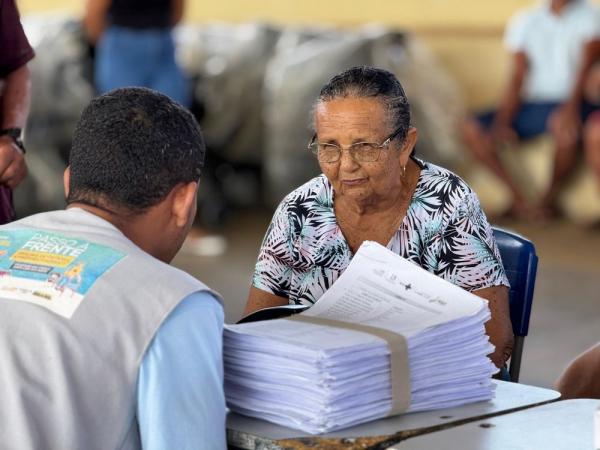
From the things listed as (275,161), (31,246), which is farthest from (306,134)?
(31,246)

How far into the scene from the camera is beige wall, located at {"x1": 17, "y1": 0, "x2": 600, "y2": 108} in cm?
897

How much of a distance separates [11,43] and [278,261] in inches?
41.3

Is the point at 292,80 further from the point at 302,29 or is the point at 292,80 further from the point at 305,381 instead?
the point at 305,381

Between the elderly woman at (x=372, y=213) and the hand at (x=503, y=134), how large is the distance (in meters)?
5.61

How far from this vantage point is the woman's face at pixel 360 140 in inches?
108

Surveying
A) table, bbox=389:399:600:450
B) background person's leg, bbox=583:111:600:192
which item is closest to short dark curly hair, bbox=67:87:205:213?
table, bbox=389:399:600:450

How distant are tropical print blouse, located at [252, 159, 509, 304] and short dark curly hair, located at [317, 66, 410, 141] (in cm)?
17

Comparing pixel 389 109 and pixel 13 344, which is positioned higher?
pixel 389 109

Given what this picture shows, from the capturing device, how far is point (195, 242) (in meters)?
7.65

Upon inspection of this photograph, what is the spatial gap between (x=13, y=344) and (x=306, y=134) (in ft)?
21.3

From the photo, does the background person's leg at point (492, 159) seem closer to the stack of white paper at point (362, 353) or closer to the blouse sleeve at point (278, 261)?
the blouse sleeve at point (278, 261)

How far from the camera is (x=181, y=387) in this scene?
5.95 feet

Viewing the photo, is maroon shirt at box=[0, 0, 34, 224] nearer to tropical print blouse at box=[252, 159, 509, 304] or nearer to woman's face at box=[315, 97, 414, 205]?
tropical print blouse at box=[252, 159, 509, 304]

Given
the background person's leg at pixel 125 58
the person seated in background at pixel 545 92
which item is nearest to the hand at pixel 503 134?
the person seated in background at pixel 545 92
